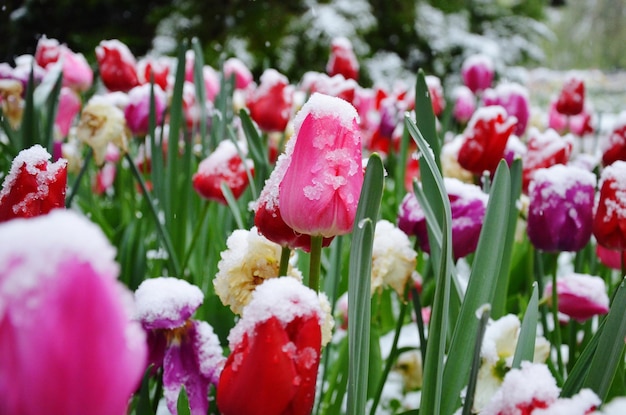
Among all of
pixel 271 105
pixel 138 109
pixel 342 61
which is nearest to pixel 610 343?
pixel 271 105

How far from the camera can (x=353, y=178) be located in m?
0.41

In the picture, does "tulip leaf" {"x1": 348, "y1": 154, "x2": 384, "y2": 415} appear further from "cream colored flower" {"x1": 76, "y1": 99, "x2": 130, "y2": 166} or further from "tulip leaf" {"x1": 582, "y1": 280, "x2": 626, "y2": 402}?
"cream colored flower" {"x1": 76, "y1": 99, "x2": 130, "y2": 166}

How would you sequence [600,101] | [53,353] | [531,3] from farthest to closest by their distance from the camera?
[600,101] < [531,3] < [53,353]

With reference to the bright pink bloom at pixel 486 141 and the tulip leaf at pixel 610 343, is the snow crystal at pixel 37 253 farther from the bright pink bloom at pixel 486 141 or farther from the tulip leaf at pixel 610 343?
the bright pink bloom at pixel 486 141

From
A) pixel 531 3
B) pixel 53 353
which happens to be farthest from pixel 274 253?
pixel 531 3

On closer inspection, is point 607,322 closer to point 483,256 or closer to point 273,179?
point 483,256

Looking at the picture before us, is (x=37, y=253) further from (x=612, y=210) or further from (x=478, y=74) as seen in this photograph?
(x=478, y=74)

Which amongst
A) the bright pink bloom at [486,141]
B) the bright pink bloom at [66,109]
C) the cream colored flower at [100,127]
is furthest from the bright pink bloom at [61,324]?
the bright pink bloom at [66,109]

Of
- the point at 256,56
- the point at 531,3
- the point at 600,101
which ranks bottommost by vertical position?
the point at 600,101

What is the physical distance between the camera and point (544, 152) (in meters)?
0.92

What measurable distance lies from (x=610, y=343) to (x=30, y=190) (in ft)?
1.16

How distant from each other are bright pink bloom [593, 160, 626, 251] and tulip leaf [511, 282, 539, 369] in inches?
7.2

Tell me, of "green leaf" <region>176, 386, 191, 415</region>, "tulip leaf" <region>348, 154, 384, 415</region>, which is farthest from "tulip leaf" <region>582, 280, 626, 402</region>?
"green leaf" <region>176, 386, 191, 415</region>

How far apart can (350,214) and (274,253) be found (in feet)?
0.39
